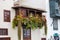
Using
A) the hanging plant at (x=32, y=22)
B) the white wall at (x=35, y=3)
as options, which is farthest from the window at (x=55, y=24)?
the hanging plant at (x=32, y=22)

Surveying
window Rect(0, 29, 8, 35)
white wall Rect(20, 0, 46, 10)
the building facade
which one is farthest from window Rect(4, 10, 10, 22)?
white wall Rect(20, 0, 46, 10)

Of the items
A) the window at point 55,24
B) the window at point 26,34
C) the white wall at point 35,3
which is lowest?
the window at point 26,34

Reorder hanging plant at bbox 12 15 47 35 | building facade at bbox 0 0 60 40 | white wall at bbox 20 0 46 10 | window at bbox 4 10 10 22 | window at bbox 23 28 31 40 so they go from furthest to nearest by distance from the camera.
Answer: white wall at bbox 20 0 46 10 < window at bbox 23 28 31 40 < hanging plant at bbox 12 15 47 35 < window at bbox 4 10 10 22 < building facade at bbox 0 0 60 40

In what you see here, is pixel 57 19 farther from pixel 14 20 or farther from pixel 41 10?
pixel 14 20

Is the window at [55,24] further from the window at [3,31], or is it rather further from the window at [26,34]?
the window at [3,31]

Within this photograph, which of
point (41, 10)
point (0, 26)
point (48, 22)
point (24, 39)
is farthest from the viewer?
point (48, 22)

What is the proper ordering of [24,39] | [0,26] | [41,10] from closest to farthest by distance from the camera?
[0,26]
[24,39]
[41,10]

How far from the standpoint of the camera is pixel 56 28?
36281 millimetres

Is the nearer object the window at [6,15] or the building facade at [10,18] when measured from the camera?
the building facade at [10,18]

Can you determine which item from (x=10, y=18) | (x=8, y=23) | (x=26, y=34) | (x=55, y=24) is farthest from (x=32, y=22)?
(x=55, y=24)

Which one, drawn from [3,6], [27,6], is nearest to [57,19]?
[27,6]

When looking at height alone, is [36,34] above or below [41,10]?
below

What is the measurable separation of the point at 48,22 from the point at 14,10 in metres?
7.20

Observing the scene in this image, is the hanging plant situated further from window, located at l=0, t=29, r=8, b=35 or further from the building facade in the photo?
window, located at l=0, t=29, r=8, b=35
